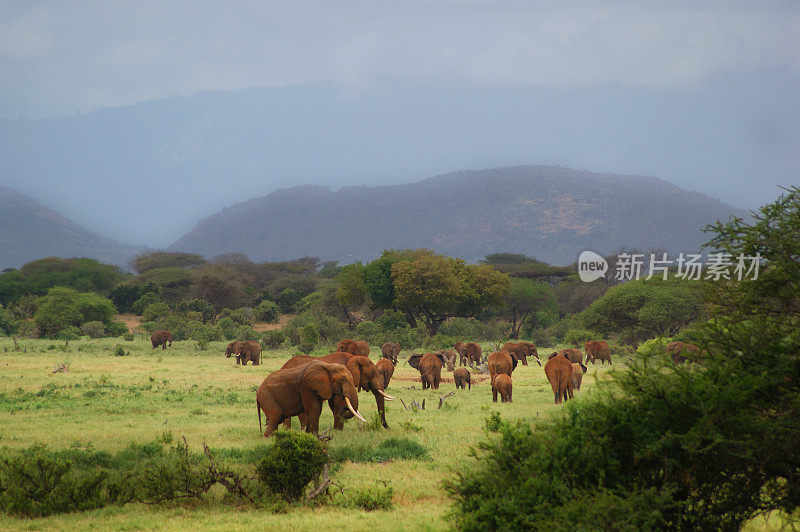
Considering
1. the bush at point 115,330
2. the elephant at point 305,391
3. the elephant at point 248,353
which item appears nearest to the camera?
the elephant at point 305,391

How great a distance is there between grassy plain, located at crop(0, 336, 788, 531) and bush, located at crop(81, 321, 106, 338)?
51.3 feet

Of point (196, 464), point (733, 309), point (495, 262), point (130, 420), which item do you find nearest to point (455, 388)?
point (130, 420)

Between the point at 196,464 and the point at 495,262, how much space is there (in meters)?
85.4

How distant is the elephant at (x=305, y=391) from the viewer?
39.5ft

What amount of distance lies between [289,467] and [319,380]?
343 cm

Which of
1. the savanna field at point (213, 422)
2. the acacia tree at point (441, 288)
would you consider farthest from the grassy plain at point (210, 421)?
the acacia tree at point (441, 288)

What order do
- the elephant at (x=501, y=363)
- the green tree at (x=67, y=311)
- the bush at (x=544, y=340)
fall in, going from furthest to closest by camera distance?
the green tree at (x=67, y=311)
the bush at (x=544, y=340)
the elephant at (x=501, y=363)

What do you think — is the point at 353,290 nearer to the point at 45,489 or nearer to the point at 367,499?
the point at 367,499

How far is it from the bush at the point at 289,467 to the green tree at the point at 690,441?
229cm

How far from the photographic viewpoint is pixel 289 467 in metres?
8.63

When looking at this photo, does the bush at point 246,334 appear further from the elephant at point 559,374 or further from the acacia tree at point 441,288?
the elephant at point 559,374

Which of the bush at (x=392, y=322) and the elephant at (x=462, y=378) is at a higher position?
the bush at (x=392, y=322)

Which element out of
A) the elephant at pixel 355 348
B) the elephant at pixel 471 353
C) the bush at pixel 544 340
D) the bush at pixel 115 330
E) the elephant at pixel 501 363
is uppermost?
the elephant at pixel 355 348

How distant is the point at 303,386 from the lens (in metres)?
12.1
